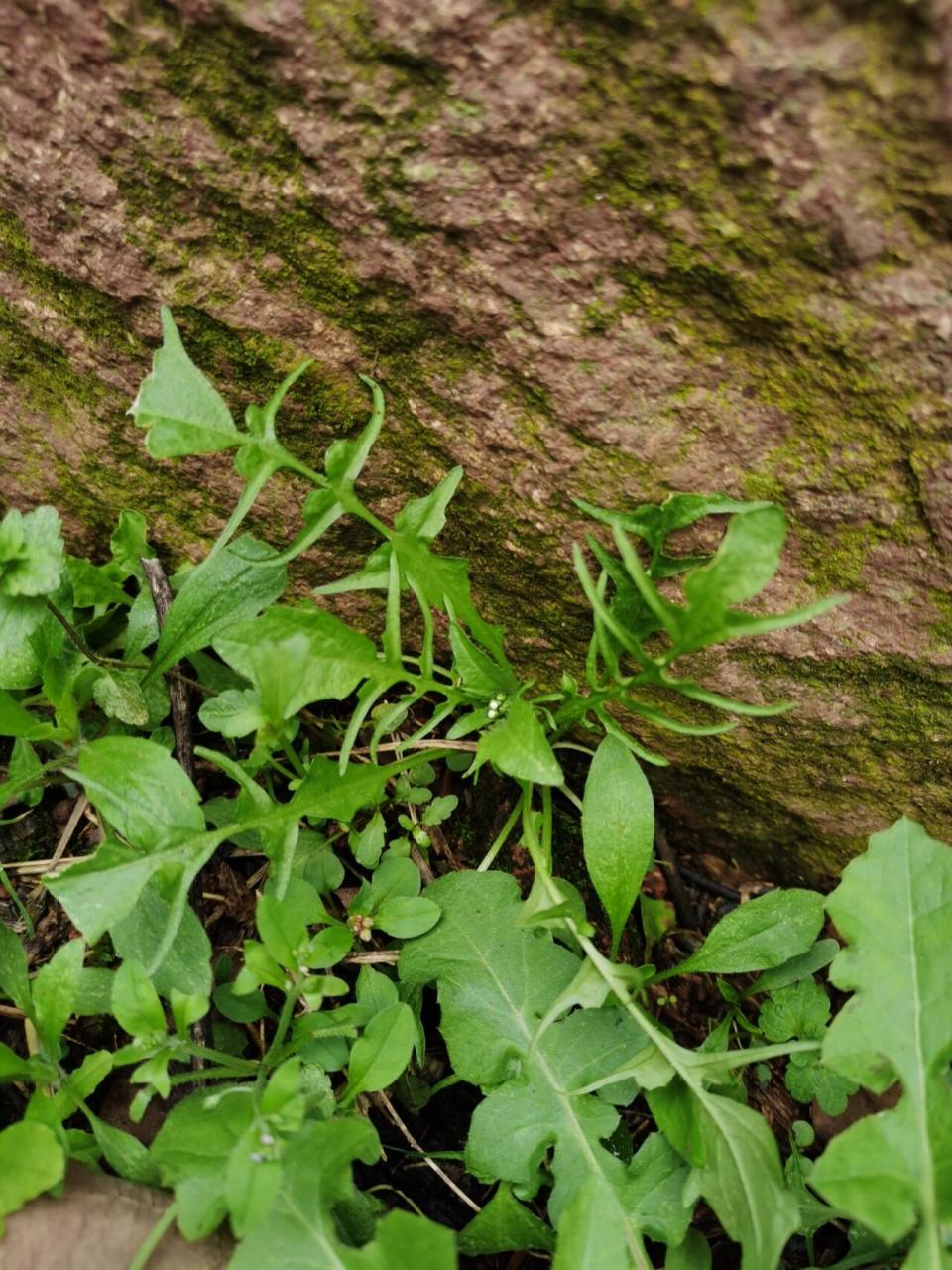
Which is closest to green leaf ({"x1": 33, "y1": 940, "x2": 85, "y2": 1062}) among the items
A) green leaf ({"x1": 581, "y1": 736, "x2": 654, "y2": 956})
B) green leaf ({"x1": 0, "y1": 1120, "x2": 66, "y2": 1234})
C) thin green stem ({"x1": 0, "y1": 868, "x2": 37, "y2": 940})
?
green leaf ({"x1": 0, "y1": 1120, "x2": 66, "y2": 1234})

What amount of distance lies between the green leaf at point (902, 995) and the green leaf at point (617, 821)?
328mm

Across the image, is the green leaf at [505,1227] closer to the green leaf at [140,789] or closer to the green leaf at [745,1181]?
the green leaf at [745,1181]

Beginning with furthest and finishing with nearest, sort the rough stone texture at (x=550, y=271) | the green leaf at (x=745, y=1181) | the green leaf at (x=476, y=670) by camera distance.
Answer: the green leaf at (x=476, y=670) < the green leaf at (x=745, y=1181) < the rough stone texture at (x=550, y=271)

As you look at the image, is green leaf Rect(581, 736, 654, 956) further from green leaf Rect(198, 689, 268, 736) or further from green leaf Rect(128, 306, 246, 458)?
green leaf Rect(128, 306, 246, 458)

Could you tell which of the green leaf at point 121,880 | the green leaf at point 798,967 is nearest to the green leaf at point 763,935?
the green leaf at point 798,967

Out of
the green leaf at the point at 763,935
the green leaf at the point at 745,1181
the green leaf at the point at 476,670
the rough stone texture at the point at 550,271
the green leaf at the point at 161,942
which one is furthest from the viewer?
the green leaf at the point at 763,935

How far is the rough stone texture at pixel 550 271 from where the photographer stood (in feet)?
3.95

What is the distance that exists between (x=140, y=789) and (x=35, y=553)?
40 cm

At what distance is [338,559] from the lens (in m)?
1.92

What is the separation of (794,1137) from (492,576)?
3.80 ft

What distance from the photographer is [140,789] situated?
5.27 feet

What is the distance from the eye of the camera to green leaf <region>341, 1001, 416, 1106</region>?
1.61 m

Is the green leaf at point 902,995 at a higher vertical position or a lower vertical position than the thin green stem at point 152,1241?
higher

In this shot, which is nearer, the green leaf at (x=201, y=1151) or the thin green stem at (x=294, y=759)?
the green leaf at (x=201, y=1151)
